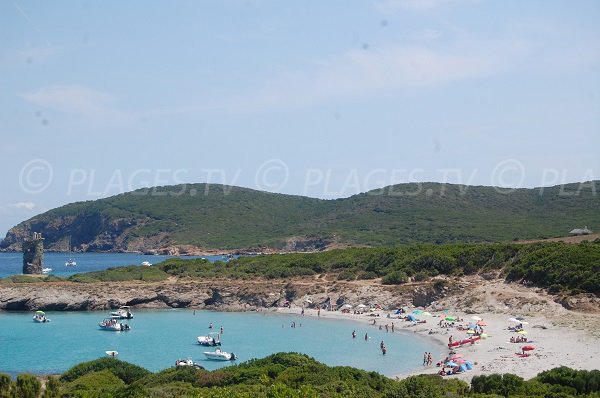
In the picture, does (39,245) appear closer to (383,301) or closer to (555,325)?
(383,301)

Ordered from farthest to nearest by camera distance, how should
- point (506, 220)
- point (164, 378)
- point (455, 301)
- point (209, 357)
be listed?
point (506, 220) → point (455, 301) → point (209, 357) → point (164, 378)

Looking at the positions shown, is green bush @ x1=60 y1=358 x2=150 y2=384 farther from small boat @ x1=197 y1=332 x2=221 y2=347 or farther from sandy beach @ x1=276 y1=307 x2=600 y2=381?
small boat @ x1=197 y1=332 x2=221 y2=347

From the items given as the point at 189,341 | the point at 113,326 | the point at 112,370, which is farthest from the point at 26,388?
the point at 113,326

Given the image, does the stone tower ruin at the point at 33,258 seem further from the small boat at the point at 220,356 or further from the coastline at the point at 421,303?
the small boat at the point at 220,356

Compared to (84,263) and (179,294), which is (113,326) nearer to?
(179,294)

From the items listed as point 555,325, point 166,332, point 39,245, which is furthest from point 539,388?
point 39,245

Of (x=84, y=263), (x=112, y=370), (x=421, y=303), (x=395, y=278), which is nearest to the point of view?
(x=112, y=370)

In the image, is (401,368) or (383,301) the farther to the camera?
(383,301)
